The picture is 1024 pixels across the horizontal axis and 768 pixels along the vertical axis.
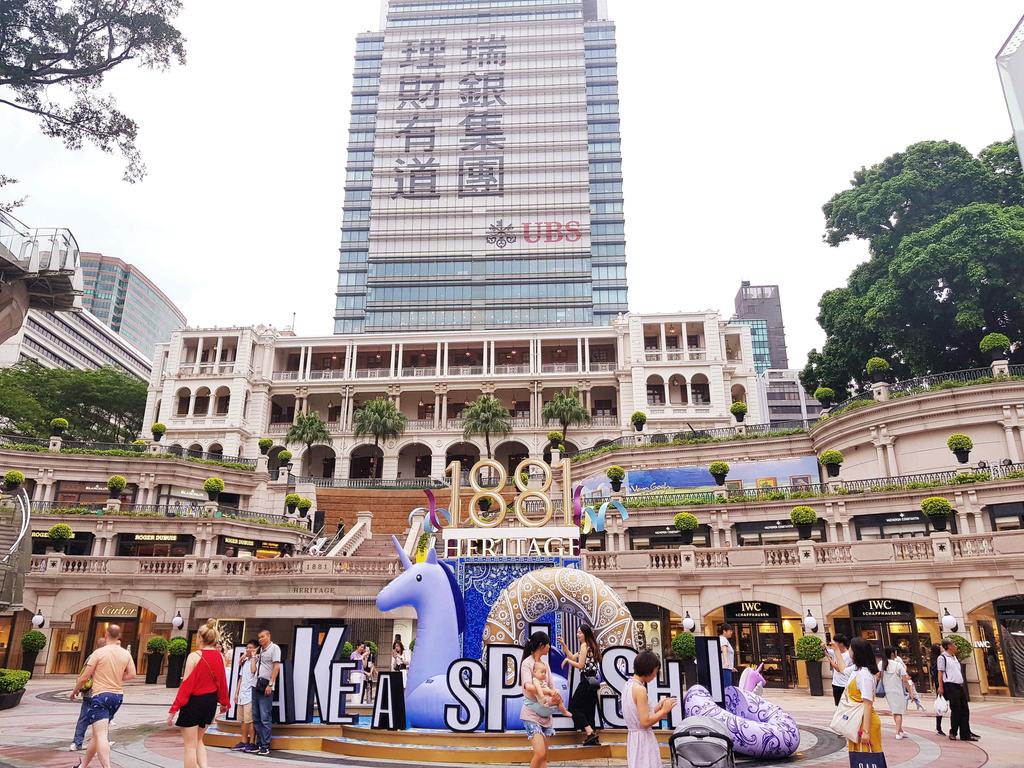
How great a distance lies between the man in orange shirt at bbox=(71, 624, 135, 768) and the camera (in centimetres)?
857

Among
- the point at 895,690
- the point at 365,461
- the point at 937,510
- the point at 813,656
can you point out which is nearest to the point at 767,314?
the point at 365,461

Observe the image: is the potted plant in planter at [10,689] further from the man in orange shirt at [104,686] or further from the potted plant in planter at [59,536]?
the potted plant in planter at [59,536]

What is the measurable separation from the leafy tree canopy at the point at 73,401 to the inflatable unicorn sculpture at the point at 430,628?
54.3m

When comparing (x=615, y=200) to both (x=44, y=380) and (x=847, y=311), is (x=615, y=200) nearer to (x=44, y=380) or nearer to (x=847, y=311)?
(x=847, y=311)

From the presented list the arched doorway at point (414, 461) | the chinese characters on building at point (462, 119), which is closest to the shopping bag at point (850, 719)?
the arched doorway at point (414, 461)

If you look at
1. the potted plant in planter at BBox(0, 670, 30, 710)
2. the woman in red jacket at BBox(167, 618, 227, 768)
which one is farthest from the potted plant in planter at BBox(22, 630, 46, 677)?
the woman in red jacket at BBox(167, 618, 227, 768)

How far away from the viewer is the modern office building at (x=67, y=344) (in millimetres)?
94250

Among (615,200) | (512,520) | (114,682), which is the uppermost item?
(615,200)

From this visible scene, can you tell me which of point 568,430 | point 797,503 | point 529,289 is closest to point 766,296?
point 529,289

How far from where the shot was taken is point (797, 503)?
1276 inches

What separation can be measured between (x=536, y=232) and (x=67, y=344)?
243ft

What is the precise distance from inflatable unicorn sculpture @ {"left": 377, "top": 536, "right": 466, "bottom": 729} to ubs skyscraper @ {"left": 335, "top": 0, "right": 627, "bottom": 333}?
7462cm

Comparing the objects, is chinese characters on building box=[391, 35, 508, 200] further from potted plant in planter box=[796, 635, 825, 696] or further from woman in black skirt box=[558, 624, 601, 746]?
woman in black skirt box=[558, 624, 601, 746]

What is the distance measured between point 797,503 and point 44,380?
61021 mm
